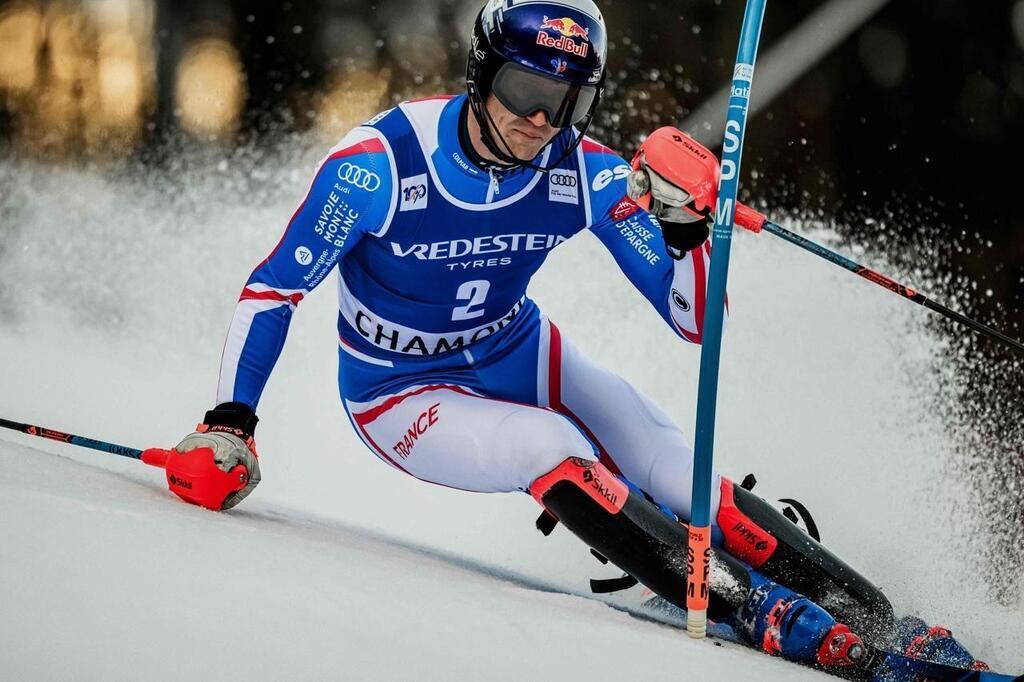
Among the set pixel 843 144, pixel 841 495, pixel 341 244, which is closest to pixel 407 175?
pixel 341 244

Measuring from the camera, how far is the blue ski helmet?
2297 millimetres

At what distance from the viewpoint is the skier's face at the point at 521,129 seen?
236 cm

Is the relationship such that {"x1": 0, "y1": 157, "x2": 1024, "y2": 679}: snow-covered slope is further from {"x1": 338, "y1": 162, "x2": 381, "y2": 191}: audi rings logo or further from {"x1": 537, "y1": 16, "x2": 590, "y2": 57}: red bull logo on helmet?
{"x1": 537, "y1": 16, "x2": 590, "y2": 57}: red bull logo on helmet

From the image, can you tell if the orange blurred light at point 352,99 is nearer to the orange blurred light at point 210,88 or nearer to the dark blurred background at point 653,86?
the dark blurred background at point 653,86

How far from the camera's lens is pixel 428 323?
8.70 ft

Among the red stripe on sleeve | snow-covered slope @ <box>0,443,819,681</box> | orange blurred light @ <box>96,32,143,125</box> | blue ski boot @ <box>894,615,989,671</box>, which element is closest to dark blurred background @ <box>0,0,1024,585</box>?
orange blurred light @ <box>96,32,143,125</box>

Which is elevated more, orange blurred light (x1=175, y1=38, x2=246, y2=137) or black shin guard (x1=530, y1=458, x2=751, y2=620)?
orange blurred light (x1=175, y1=38, x2=246, y2=137)

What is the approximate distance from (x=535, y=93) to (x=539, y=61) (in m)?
0.07

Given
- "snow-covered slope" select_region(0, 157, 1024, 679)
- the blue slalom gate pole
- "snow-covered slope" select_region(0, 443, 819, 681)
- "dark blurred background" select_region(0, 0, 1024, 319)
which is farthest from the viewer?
"dark blurred background" select_region(0, 0, 1024, 319)

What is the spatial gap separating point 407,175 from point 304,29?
13.3 ft

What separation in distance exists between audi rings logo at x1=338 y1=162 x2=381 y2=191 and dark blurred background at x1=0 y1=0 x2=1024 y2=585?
3298mm

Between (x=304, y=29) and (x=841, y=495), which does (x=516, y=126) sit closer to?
(x=841, y=495)

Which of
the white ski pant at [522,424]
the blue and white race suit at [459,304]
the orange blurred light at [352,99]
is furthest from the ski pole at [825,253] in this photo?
the orange blurred light at [352,99]

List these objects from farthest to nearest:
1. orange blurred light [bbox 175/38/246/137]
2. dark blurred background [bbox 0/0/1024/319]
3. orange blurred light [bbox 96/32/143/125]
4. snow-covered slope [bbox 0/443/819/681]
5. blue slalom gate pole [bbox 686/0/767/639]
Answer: orange blurred light [bbox 96/32/143/125] < orange blurred light [bbox 175/38/246/137] < dark blurred background [bbox 0/0/1024/319] < blue slalom gate pole [bbox 686/0/767/639] < snow-covered slope [bbox 0/443/819/681]
